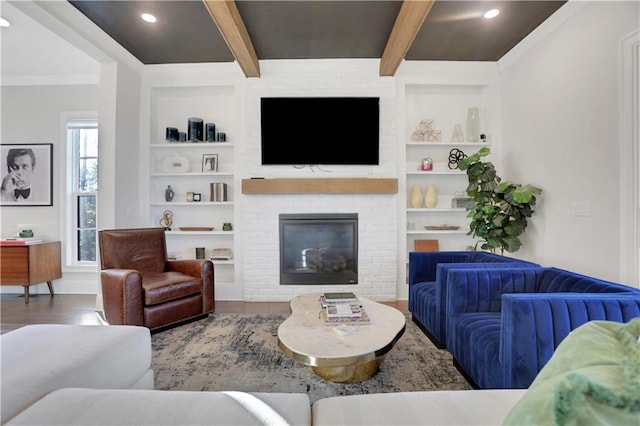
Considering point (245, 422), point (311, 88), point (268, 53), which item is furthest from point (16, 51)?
point (245, 422)

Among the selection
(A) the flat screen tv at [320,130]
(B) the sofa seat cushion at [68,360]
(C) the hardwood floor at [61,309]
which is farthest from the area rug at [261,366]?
(A) the flat screen tv at [320,130]

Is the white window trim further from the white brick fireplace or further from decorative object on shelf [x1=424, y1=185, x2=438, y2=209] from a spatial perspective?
decorative object on shelf [x1=424, y1=185, x2=438, y2=209]

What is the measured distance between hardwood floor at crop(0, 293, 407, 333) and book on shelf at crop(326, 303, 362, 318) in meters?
1.29

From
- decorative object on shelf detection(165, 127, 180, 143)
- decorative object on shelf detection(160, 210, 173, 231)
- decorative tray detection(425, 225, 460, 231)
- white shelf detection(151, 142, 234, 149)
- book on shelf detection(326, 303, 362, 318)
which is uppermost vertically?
decorative object on shelf detection(165, 127, 180, 143)

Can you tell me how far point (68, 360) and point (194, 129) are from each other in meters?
3.22

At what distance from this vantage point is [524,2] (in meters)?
2.72

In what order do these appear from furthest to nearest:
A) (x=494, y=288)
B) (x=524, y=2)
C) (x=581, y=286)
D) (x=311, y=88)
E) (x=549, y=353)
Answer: (x=311, y=88) < (x=524, y=2) < (x=494, y=288) < (x=581, y=286) < (x=549, y=353)

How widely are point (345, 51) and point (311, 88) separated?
568 millimetres

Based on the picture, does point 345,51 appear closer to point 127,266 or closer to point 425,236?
point 425,236

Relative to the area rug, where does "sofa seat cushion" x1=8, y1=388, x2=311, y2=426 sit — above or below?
above

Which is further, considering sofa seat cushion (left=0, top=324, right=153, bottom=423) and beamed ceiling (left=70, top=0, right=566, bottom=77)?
beamed ceiling (left=70, top=0, right=566, bottom=77)

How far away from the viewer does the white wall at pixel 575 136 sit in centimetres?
234

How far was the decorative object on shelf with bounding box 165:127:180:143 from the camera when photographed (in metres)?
3.91

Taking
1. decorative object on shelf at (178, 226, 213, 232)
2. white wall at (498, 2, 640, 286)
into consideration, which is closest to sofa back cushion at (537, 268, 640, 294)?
white wall at (498, 2, 640, 286)
